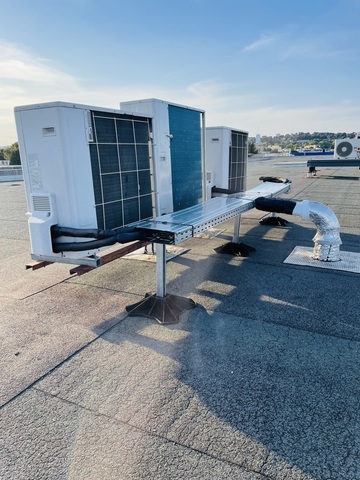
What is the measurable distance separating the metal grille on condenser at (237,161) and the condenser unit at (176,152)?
6.78ft

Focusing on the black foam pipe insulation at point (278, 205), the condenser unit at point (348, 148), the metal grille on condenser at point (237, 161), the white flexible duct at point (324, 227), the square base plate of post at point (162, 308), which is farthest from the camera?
the condenser unit at point (348, 148)

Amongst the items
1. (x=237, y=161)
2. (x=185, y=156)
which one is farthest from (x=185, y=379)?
(x=237, y=161)

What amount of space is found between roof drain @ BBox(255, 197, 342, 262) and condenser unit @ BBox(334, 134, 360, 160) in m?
17.1

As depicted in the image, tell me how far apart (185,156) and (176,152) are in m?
0.32

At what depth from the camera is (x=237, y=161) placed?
26.1ft

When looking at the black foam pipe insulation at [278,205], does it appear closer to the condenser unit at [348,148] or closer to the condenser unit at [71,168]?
the condenser unit at [71,168]

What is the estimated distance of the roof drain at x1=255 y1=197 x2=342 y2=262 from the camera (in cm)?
498

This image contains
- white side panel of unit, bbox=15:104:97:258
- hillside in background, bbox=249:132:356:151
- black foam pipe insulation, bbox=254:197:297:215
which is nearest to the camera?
white side panel of unit, bbox=15:104:97:258

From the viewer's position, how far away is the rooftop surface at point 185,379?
2.08m

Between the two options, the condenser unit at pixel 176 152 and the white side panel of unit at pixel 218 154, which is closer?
the condenser unit at pixel 176 152

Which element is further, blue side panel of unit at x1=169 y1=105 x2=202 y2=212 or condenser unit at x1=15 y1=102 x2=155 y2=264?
blue side panel of unit at x1=169 y1=105 x2=202 y2=212

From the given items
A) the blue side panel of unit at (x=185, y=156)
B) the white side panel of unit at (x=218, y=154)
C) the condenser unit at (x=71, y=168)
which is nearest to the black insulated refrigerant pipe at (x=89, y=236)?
the condenser unit at (x=71, y=168)

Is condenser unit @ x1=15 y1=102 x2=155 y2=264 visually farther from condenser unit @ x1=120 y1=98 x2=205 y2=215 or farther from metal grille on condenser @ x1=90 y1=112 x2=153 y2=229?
condenser unit @ x1=120 y1=98 x2=205 y2=215

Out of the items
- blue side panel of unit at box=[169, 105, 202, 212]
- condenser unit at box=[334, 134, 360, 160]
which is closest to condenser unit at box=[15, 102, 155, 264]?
blue side panel of unit at box=[169, 105, 202, 212]
